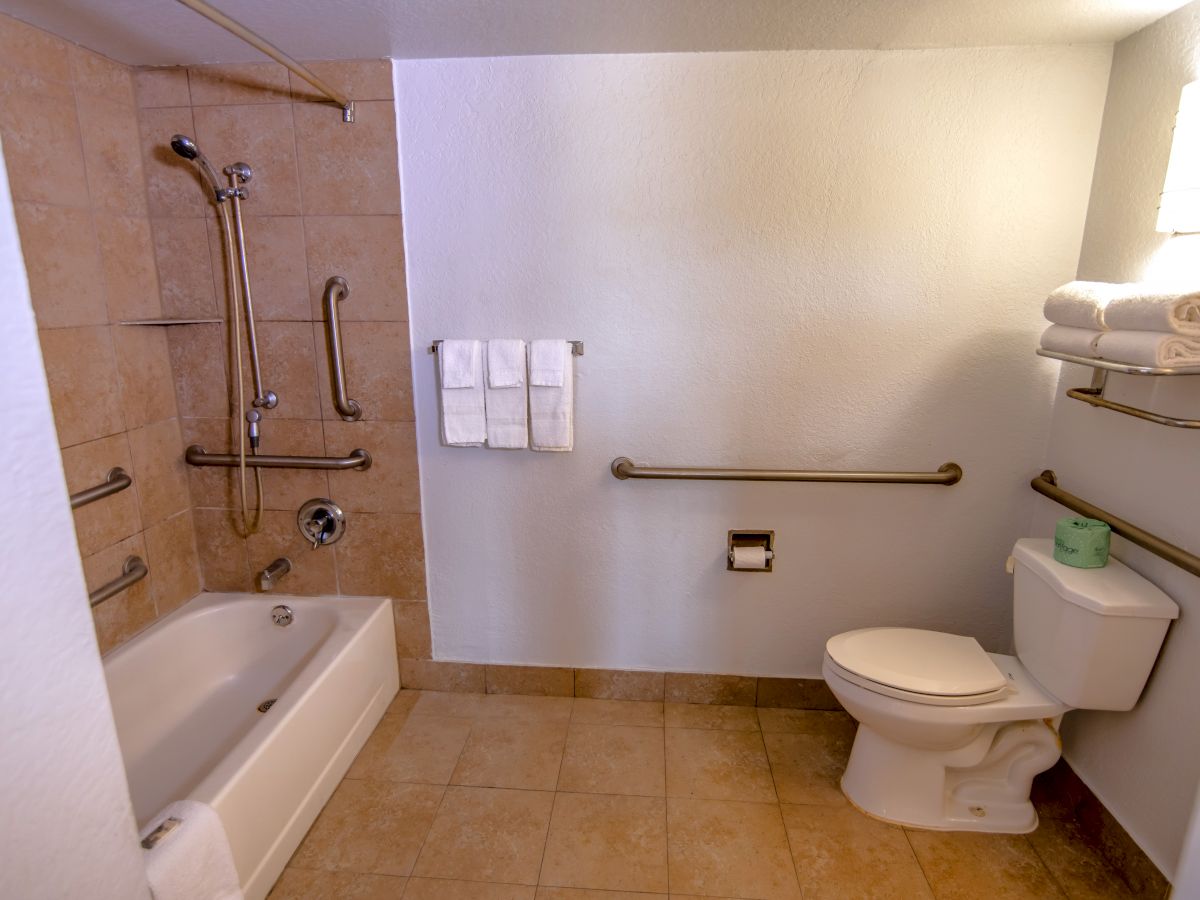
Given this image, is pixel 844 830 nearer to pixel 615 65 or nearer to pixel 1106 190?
pixel 1106 190

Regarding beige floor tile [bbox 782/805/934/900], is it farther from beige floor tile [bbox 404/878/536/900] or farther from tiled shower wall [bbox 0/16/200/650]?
tiled shower wall [bbox 0/16/200/650]

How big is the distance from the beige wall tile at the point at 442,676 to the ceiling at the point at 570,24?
191cm

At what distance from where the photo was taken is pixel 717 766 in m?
2.02

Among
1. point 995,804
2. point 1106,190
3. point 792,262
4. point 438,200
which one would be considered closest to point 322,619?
point 438,200

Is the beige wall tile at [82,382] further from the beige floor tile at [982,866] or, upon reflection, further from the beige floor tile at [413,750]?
the beige floor tile at [982,866]

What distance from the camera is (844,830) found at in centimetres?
180

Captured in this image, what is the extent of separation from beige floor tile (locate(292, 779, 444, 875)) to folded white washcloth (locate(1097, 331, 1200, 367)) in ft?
6.59

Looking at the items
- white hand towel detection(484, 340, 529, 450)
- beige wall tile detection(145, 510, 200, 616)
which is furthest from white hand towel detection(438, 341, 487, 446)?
beige wall tile detection(145, 510, 200, 616)

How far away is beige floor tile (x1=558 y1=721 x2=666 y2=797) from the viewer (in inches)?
76.6

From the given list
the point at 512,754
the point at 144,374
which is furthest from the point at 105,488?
the point at 512,754

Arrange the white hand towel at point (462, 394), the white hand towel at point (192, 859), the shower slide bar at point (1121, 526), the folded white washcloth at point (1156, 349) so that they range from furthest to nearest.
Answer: the white hand towel at point (462, 394)
the shower slide bar at point (1121, 526)
the folded white washcloth at point (1156, 349)
the white hand towel at point (192, 859)

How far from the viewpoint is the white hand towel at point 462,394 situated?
2020 millimetres

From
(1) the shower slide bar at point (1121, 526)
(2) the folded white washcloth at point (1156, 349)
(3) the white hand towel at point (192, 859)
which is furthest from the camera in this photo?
(1) the shower slide bar at point (1121, 526)

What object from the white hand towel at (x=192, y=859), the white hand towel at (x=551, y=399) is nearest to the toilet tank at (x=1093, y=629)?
the white hand towel at (x=551, y=399)
